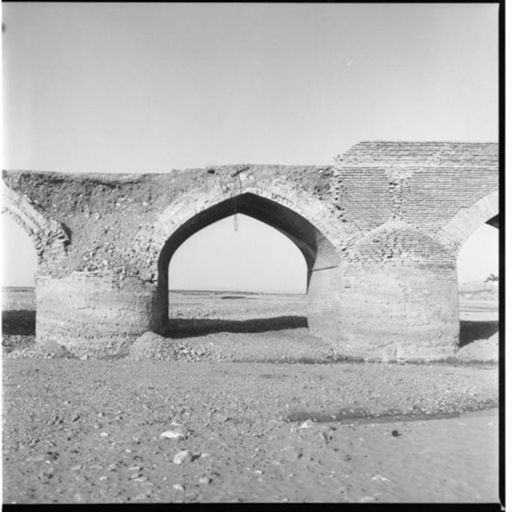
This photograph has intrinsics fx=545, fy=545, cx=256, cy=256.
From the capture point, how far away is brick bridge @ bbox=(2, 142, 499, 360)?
9.89 metres

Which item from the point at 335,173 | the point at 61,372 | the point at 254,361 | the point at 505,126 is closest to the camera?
the point at 505,126

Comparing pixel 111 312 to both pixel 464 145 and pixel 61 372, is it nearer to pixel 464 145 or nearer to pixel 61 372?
pixel 61 372

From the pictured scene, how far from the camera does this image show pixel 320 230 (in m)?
10.5

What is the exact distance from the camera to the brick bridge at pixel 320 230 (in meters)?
9.89

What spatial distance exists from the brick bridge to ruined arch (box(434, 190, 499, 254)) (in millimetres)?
19

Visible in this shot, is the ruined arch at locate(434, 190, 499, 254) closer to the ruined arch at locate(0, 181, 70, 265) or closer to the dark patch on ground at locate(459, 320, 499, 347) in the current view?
the dark patch on ground at locate(459, 320, 499, 347)

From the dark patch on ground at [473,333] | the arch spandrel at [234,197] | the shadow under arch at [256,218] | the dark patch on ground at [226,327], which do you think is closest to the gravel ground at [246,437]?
the shadow under arch at [256,218]

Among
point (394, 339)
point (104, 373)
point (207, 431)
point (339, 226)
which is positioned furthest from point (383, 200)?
point (207, 431)

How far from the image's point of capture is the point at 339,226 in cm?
1041

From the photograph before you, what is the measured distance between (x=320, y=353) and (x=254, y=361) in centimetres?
132

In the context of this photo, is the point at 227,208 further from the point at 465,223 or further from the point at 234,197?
the point at 465,223

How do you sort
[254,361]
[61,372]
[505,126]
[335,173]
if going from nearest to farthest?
1. [505,126]
2. [61,372]
3. [254,361]
4. [335,173]

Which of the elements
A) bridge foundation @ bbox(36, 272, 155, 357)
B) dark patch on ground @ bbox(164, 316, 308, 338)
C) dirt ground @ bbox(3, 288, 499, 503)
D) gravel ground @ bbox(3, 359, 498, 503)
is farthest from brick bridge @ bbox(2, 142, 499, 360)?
gravel ground @ bbox(3, 359, 498, 503)

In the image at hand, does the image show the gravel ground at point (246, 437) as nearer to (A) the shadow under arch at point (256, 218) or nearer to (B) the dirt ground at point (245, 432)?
(B) the dirt ground at point (245, 432)
